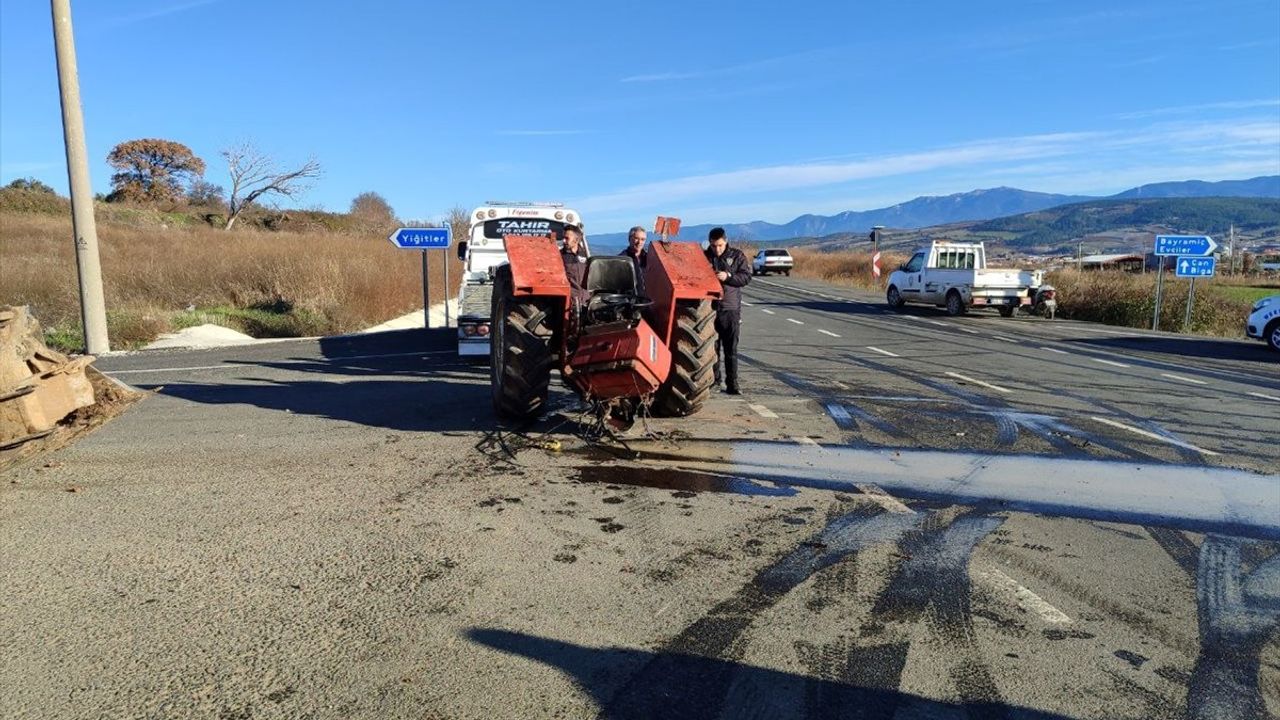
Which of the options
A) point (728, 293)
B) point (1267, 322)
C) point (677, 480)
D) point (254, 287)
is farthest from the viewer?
point (254, 287)

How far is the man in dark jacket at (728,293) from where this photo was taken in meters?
9.87

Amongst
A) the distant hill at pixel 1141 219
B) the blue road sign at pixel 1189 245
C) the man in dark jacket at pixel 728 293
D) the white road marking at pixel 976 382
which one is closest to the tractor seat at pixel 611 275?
the man in dark jacket at pixel 728 293

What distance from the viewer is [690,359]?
25.6 feet

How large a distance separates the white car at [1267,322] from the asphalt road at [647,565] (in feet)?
32.6

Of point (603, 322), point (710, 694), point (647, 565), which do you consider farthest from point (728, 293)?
point (710, 694)

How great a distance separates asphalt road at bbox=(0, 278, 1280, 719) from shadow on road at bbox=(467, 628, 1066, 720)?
0.01 metres

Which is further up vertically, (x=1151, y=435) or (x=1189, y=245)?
(x=1189, y=245)

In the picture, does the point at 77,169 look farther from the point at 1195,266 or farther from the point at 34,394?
the point at 1195,266

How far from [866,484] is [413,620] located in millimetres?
3616

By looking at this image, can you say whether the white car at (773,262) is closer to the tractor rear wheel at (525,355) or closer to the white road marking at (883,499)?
the tractor rear wheel at (525,355)

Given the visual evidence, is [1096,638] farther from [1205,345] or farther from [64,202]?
[64,202]

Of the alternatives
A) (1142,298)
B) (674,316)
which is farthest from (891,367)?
(1142,298)

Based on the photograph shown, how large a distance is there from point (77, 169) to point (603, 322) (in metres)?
11.3

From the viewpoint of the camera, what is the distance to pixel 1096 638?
12.7 feet
